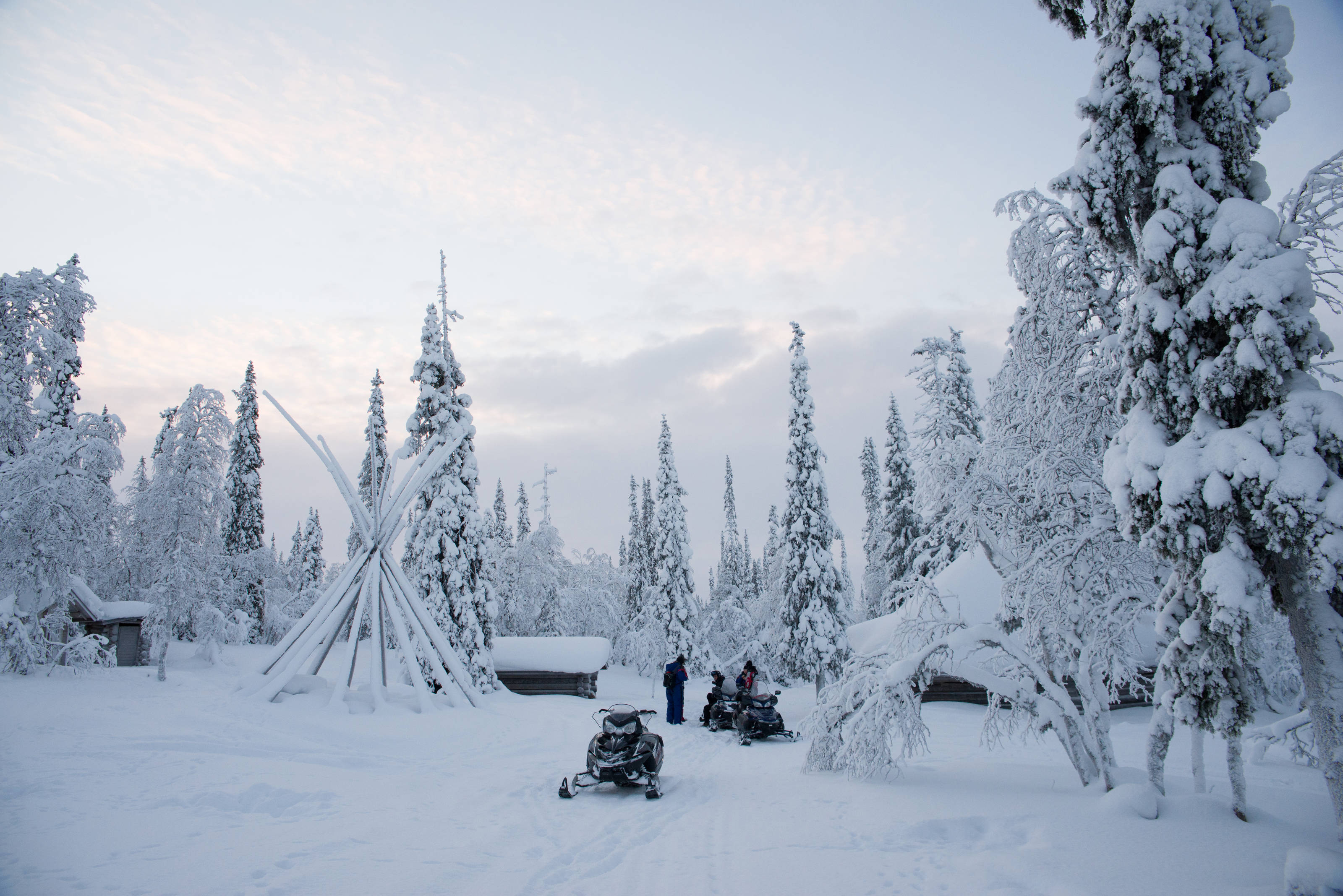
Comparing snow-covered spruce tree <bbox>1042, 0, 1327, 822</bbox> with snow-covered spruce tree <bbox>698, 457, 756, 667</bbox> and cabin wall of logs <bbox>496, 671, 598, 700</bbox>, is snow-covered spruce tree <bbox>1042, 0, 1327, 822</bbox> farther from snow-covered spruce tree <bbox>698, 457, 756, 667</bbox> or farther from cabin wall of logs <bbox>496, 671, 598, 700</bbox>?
snow-covered spruce tree <bbox>698, 457, 756, 667</bbox>

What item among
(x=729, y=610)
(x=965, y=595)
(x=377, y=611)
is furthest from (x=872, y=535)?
(x=377, y=611)

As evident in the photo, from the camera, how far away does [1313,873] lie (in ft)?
13.7

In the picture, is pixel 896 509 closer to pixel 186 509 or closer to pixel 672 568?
pixel 672 568

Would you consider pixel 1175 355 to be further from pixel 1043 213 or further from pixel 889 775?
pixel 889 775

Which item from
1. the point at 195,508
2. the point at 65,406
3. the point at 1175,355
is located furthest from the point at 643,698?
the point at 1175,355

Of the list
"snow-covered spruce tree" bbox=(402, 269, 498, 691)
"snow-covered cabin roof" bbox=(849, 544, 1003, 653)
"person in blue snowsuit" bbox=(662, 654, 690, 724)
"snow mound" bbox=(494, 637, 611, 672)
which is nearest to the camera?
"person in blue snowsuit" bbox=(662, 654, 690, 724)

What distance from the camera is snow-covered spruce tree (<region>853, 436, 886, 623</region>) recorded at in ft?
115

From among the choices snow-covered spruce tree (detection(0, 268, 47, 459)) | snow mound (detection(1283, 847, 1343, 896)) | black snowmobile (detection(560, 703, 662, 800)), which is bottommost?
black snowmobile (detection(560, 703, 662, 800))

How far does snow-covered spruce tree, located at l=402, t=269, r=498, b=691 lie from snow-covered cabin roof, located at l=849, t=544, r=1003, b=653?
1245cm

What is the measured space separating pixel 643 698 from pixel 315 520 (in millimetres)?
38158

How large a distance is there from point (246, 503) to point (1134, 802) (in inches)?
1475

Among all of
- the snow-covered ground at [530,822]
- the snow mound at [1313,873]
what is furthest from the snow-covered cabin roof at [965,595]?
the snow mound at [1313,873]

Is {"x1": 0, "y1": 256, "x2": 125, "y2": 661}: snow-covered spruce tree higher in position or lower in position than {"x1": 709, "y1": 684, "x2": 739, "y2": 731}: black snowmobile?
higher

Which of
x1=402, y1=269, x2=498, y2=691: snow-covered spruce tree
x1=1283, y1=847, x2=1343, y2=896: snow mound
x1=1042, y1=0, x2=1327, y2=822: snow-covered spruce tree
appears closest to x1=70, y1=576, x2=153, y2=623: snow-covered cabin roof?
x1=402, y1=269, x2=498, y2=691: snow-covered spruce tree
